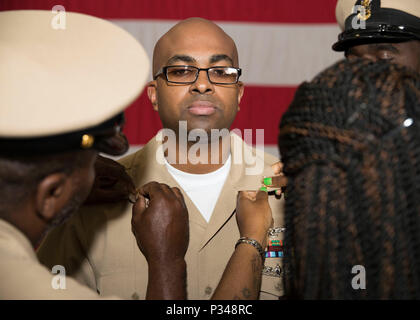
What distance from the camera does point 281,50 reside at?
1979mm

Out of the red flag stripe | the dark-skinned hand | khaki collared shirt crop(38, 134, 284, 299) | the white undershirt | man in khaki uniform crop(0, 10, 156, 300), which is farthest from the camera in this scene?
the red flag stripe

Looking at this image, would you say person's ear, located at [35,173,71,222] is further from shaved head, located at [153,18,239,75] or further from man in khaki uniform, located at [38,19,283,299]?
shaved head, located at [153,18,239,75]

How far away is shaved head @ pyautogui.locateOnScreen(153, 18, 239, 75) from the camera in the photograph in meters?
1.27

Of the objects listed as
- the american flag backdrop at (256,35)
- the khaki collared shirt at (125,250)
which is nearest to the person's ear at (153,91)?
the khaki collared shirt at (125,250)

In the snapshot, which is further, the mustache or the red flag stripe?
the red flag stripe

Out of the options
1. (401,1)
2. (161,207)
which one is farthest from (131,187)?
(401,1)

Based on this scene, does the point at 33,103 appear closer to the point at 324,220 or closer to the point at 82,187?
the point at 82,187

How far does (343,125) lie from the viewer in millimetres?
659

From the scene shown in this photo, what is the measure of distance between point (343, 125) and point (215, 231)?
2.15ft

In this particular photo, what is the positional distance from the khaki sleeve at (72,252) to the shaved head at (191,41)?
1.77ft

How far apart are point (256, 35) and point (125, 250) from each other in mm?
1241

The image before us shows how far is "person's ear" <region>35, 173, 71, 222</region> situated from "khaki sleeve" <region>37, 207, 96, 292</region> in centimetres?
51

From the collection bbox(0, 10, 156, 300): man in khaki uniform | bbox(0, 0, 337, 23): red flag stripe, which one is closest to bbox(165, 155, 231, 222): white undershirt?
bbox(0, 10, 156, 300): man in khaki uniform

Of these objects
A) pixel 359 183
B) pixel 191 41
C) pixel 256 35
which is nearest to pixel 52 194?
pixel 359 183
